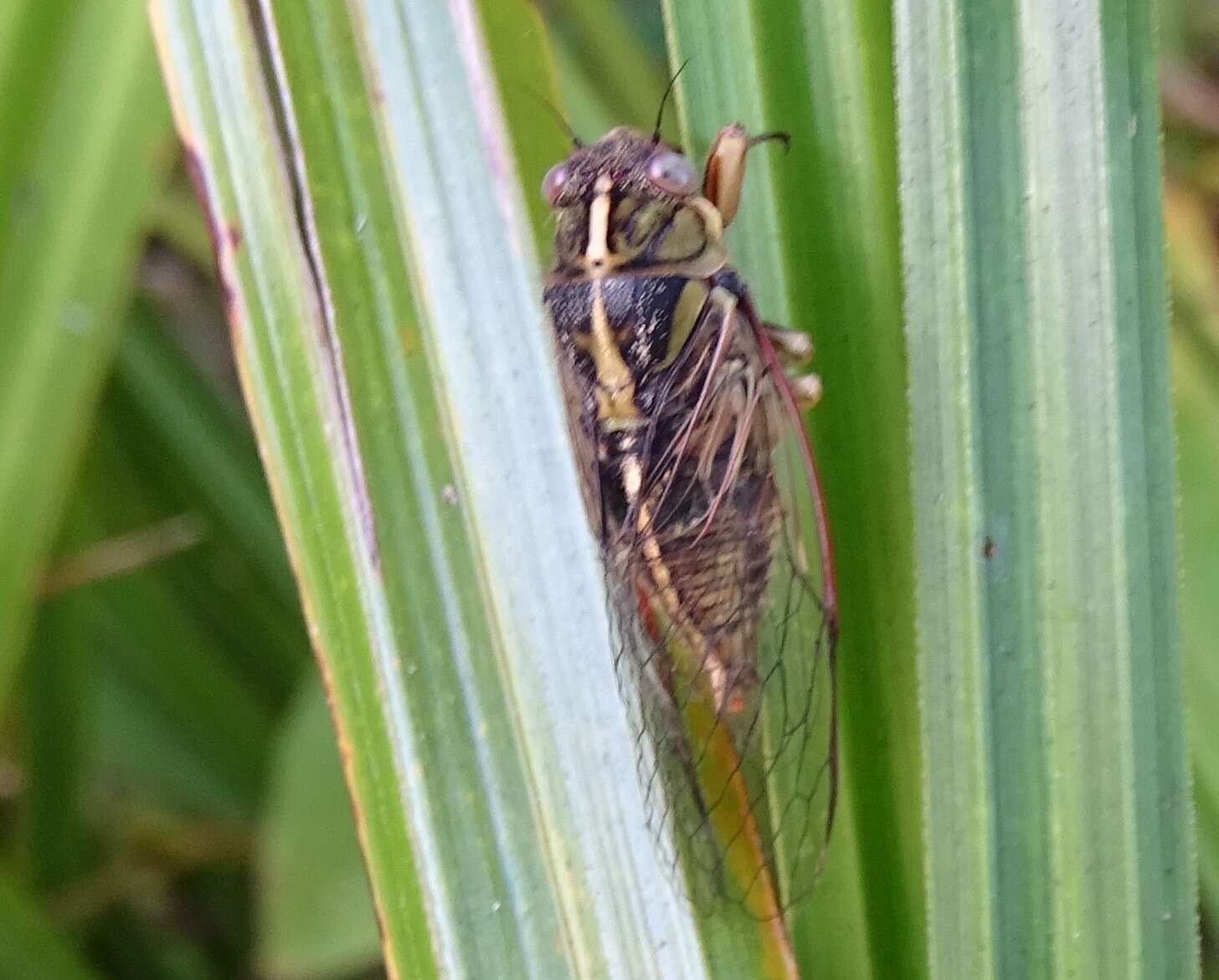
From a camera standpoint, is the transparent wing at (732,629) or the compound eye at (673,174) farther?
the compound eye at (673,174)

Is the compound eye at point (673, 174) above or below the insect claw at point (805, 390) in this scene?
above

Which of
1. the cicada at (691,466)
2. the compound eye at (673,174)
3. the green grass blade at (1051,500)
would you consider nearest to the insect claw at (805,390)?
the cicada at (691,466)

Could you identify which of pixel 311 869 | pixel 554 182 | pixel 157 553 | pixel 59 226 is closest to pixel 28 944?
pixel 311 869

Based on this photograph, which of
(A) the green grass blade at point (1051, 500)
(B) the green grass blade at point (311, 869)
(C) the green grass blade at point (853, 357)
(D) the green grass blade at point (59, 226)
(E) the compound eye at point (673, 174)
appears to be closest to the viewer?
(A) the green grass blade at point (1051, 500)

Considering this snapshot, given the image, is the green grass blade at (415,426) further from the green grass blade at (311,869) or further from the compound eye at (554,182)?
the green grass blade at (311,869)

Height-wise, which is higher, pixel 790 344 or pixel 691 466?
pixel 790 344

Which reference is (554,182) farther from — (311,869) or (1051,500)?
(311,869)
